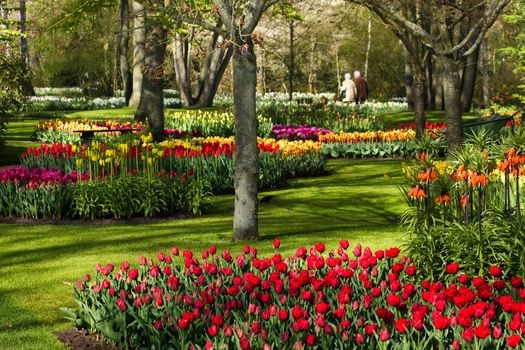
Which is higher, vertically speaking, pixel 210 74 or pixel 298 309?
pixel 210 74

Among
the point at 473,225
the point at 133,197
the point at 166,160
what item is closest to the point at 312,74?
the point at 166,160

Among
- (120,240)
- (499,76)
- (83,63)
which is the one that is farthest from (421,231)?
(83,63)

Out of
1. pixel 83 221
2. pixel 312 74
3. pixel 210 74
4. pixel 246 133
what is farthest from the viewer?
pixel 312 74

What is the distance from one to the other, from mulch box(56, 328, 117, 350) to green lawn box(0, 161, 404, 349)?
78 millimetres

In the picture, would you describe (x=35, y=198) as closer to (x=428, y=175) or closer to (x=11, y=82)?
(x=428, y=175)

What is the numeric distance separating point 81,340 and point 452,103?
700cm

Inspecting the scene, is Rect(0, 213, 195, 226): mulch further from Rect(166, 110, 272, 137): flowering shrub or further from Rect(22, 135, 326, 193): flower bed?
Rect(166, 110, 272, 137): flowering shrub

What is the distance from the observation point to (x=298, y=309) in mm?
4230

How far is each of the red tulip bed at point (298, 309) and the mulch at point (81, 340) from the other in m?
0.09

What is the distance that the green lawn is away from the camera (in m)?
6.54

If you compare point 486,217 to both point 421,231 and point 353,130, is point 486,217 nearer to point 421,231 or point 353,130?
point 421,231

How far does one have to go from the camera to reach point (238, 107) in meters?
8.78

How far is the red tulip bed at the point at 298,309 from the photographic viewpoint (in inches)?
165

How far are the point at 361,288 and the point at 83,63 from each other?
155ft
